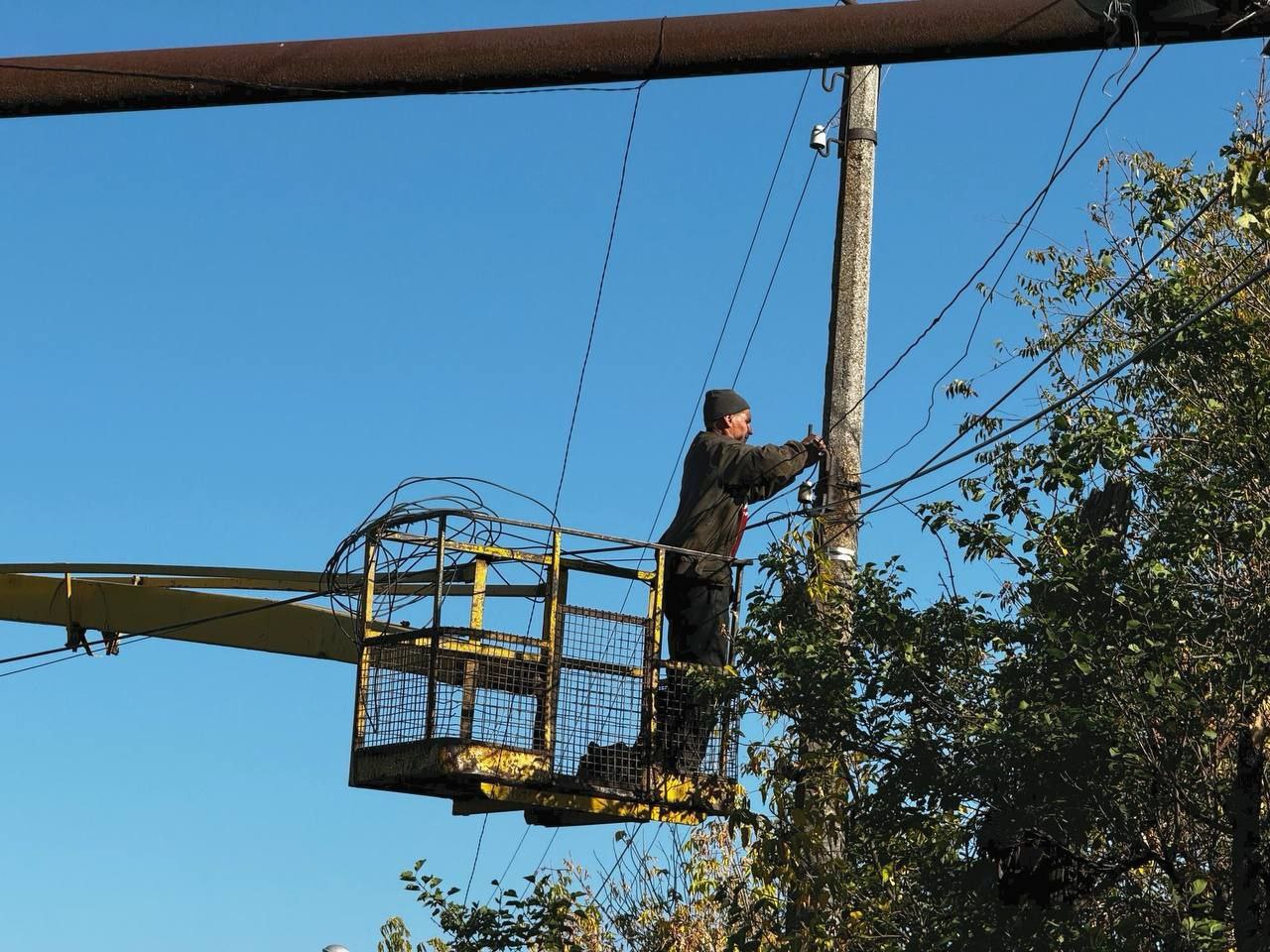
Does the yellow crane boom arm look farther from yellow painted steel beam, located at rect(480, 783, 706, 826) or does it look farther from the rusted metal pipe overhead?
the rusted metal pipe overhead

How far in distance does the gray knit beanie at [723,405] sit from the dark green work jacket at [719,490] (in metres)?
0.18

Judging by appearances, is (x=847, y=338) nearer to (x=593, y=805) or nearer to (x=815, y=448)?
(x=815, y=448)

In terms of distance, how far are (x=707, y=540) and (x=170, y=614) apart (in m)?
7.17

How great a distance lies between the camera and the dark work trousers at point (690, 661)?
1130cm

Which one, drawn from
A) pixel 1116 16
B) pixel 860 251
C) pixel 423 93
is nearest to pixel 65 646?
pixel 860 251

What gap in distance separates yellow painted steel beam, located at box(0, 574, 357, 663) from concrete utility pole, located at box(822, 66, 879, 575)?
5.96 meters

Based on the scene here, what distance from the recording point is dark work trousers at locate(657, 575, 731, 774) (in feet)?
37.1

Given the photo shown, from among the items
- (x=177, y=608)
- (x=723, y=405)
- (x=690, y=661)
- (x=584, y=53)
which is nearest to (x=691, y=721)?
(x=690, y=661)

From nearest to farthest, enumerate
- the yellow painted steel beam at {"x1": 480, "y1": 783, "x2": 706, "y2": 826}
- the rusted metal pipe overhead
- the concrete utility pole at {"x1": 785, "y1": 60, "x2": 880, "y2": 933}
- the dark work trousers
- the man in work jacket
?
the rusted metal pipe overhead, the yellow painted steel beam at {"x1": 480, "y1": 783, "x2": 706, "y2": 826}, the dark work trousers, the man in work jacket, the concrete utility pole at {"x1": 785, "y1": 60, "x2": 880, "y2": 933}

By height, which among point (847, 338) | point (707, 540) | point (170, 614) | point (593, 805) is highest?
point (847, 338)

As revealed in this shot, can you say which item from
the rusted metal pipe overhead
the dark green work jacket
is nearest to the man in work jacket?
the dark green work jacket

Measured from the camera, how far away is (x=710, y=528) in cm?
1173

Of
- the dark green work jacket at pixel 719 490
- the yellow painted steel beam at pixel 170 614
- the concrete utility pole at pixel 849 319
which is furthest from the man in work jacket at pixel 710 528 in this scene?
the yellow painted steel beam at pixel 170 614

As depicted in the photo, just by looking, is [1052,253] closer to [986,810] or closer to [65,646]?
[986,810]
